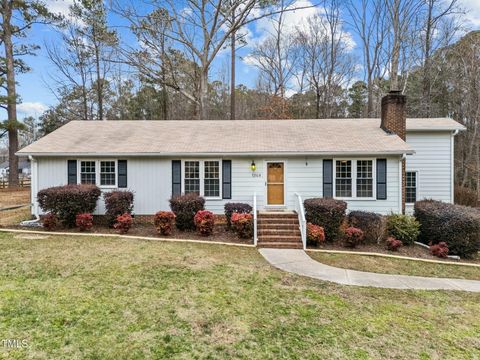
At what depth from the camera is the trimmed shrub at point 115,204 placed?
375 inches

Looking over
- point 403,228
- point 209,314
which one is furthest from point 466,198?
point 209,314

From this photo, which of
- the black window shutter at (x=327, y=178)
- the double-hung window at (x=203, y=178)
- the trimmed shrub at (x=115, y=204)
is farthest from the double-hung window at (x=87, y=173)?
the black window shutter at (x=327, y=178)

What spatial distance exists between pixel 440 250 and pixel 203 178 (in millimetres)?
7796

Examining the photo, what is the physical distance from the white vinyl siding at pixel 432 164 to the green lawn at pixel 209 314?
26.4 feet

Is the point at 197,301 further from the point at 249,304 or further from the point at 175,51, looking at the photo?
the point at 175,51

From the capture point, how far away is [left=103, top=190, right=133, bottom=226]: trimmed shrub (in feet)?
31.2

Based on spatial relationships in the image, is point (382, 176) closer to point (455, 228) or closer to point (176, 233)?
point (455, 228)

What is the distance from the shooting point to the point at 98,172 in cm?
1050

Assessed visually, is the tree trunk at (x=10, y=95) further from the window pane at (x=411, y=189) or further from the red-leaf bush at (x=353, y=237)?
the window pane at (x=411, y=189)

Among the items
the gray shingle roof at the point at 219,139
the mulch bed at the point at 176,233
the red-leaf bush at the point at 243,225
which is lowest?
the mulch bed at the point at 176,233

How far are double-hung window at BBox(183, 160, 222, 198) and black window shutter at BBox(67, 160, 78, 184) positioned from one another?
13.3 feet

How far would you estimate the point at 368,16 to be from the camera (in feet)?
73.2

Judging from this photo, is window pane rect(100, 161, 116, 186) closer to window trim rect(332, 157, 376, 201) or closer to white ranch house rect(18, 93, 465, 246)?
white ranch house rect(18, 93, 465, 246)

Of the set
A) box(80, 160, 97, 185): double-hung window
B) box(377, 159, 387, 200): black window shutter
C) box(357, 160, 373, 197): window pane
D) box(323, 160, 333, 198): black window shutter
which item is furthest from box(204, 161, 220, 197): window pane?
box(377, 159, 387, 200): black window shutter
